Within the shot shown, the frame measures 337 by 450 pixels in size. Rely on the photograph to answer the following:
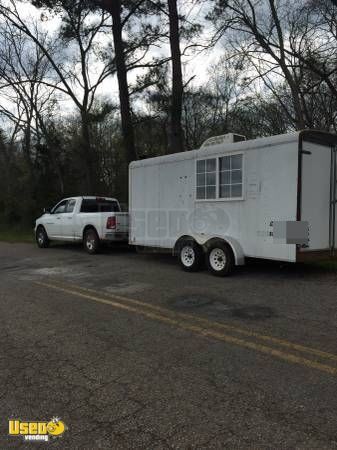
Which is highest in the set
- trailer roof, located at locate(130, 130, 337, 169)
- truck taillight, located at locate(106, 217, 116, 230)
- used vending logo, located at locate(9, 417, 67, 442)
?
trailer roof, located at locate(130, 130, 337, 169)

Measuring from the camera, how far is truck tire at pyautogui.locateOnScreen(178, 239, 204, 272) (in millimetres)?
9375

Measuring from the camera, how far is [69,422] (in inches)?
119

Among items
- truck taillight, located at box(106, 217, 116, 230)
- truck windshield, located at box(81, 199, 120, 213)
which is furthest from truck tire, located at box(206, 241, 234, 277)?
truck windshield, located at box(81, 199, 120, 213)

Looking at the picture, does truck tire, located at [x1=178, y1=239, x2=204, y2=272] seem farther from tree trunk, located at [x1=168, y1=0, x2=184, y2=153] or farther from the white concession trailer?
tree trunk, located at [x1=168, y1=0, x2=184, y2=153]

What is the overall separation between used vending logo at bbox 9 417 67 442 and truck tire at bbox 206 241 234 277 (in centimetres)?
595

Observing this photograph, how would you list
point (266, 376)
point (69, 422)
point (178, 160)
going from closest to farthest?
point (69, 422), point (266, 376), point (178, 160)

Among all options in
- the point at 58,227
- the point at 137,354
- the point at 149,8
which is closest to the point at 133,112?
the point at 149,8

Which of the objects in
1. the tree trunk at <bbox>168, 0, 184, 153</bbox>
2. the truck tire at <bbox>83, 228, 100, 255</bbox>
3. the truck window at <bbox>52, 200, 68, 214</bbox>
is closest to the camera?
the truck tire at <bbox>83, 228, 100, 255</bbox>

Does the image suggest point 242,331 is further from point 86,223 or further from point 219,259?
point 86,223

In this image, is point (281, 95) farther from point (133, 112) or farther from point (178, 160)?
point (178, 160)

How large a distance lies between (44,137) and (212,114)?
1178 centimetres

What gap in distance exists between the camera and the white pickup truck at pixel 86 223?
12875 mm

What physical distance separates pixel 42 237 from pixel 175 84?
834 cm

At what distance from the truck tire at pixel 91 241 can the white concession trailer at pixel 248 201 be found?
3391 millimetres
